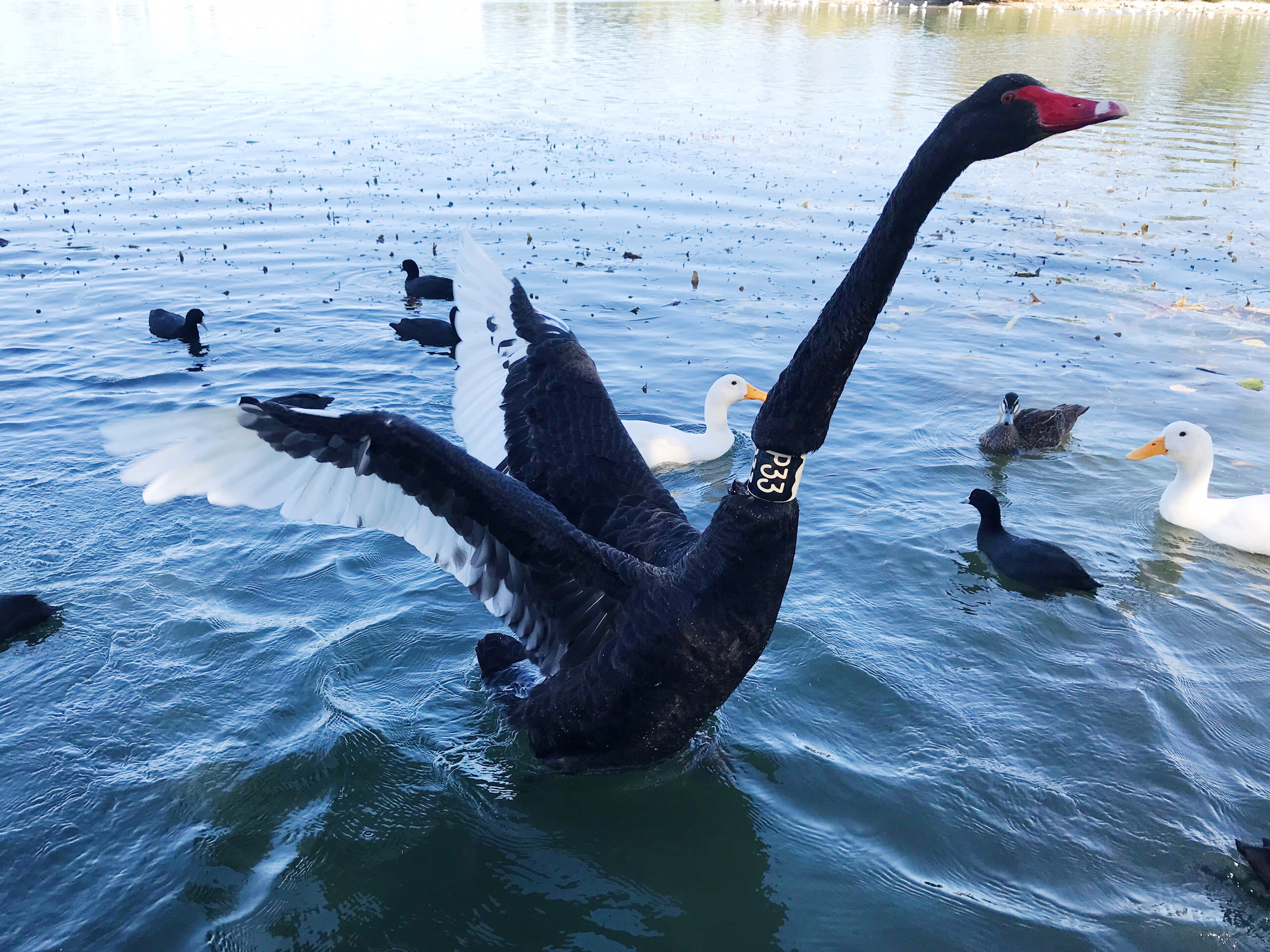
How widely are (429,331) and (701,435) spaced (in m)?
3.84

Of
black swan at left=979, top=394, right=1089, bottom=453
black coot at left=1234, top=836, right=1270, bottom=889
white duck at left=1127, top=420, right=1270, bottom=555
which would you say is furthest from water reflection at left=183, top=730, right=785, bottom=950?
black swan at left=979, top=394, right=1089, bottom=453

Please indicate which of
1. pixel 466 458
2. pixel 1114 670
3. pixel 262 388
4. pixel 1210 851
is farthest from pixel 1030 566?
pixel 262 388

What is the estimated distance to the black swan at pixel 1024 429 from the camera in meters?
9.13

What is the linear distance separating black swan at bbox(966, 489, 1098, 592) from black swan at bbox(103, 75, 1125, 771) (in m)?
3.00

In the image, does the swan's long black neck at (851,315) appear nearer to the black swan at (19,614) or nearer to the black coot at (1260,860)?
the black coot at (1260,860)

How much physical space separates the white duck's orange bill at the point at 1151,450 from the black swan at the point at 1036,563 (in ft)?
5.89

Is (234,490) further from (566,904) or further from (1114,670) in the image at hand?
(1114,670)

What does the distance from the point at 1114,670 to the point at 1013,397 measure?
3.54 meters

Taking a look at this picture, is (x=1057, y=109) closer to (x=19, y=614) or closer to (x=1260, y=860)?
(x=1260, y=860)

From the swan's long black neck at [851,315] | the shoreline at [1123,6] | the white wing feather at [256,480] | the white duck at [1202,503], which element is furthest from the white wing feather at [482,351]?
the shoreline at [1123,6]

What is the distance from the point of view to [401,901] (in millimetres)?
4734

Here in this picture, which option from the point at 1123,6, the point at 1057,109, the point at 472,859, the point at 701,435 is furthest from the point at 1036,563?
the point at 1123,6

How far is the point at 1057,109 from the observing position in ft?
12.0

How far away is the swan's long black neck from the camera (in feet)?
12.9
